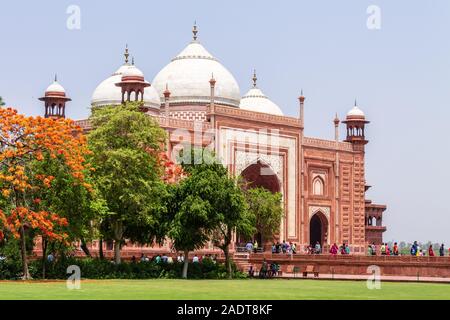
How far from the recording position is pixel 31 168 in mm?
26578

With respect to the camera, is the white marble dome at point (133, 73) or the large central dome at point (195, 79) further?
the large central dome at point (195, 79)

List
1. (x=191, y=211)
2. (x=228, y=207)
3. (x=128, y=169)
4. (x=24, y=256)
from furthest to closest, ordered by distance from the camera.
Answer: (x=228, y=207), (x=128, y=169), (x=191, y=211), (x=24, y=256)

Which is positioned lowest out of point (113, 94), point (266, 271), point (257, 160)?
point (266, 271)

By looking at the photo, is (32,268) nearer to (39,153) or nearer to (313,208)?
(39,153)

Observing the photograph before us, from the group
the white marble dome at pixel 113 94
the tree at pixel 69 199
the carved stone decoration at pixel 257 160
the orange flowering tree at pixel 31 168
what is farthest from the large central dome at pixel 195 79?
the orange flowering tree at pixel 31 168

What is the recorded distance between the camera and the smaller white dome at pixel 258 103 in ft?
163

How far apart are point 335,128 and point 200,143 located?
33.3 feet

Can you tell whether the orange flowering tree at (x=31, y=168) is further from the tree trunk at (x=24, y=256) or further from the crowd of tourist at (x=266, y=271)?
the crowd of tourist at (x=266, y=271)

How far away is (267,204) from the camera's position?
42.2m

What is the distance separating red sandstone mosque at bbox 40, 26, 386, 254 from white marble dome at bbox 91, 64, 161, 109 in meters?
0.05

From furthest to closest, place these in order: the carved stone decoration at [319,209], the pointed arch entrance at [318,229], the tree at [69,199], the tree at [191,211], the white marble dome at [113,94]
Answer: the pointed arch entrance at [318,229], the carved stone decoration at [319,209], the white marble dome at [113,94], the tree at [191,211], the tree at [69,199]

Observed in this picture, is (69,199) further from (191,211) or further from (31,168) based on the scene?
(191,211)

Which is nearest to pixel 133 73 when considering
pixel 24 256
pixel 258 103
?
pixel 258 103

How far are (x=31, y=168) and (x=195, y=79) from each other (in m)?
19.7
